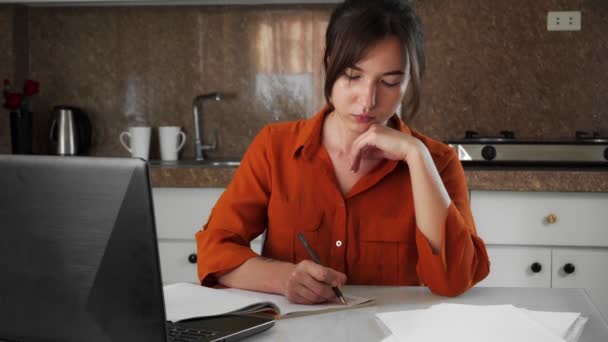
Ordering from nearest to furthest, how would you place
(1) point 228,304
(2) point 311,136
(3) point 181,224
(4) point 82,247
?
(4) point 82,247, (1) point 228,304, (2) point 311,136, (3) point 181,224

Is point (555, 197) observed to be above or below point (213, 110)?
below

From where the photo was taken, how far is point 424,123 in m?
3.15

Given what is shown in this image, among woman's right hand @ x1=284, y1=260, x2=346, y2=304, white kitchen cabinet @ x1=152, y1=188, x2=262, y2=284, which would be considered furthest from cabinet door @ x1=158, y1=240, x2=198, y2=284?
woman's right hand @ x1=284, y1=260, x2=346, y2=304

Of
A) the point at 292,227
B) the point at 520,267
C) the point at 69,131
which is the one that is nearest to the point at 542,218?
the point at 520,267

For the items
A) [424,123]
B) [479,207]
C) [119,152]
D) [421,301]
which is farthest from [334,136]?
[119,152]

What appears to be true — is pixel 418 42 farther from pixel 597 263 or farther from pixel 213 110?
pixel 213 110

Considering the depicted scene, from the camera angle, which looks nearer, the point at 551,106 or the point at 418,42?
the point at 418,42

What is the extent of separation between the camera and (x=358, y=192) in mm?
1528

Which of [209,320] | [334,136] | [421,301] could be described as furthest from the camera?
[334,136]

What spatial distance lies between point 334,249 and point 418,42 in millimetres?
447

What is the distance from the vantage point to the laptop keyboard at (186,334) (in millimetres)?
973

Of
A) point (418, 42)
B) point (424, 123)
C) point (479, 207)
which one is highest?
point (418, 42)

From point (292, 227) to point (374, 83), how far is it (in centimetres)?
36

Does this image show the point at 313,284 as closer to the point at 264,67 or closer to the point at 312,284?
the point at 312,284
